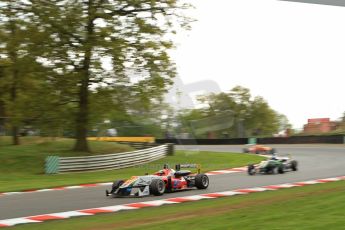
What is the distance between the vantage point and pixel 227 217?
A: 828 cm

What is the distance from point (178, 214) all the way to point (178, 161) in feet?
65.9

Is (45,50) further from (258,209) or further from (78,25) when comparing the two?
(258,209)

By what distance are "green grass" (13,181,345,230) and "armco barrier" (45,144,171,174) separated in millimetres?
12566

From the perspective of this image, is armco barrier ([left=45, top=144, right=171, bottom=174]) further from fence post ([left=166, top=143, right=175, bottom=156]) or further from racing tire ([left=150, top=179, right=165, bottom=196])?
racing tire ([left=150, top=179, right=165, bottom=196])

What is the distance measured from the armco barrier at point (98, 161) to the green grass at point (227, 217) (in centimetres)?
1257

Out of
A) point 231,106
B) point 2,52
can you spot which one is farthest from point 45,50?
point 231,106

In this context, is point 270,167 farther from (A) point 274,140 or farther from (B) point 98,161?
(A) point 274,140

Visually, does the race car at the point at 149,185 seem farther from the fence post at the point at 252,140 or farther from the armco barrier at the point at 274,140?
the fence post at the point at 252,140

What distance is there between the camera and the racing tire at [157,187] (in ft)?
41.6

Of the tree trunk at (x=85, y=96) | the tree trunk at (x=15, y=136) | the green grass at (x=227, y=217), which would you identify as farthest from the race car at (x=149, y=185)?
the tree trunk at (x=15, y=136)

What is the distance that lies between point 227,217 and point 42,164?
17.5 meters

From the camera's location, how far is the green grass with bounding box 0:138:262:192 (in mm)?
18828

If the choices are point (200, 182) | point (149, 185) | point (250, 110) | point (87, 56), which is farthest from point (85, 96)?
point (250, 110)

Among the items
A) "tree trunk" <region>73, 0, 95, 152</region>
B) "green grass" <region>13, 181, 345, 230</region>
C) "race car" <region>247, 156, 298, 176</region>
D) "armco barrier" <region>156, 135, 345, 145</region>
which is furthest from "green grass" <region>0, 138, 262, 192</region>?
"armco barrier" <region>156, 135, 345, 145</region>
